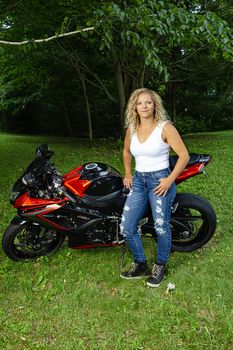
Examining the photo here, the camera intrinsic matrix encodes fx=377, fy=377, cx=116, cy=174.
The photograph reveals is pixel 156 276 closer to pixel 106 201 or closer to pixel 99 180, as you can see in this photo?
pixel 106 201

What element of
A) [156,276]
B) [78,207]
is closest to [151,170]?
[78,207]

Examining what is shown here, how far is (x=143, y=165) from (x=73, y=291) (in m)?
1.37

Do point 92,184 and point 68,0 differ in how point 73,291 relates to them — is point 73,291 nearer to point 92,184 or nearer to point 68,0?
point 92,184

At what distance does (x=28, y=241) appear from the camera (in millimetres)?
4090

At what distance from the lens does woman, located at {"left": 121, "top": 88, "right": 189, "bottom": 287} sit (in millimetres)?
3340

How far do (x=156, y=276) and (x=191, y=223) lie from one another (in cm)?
82

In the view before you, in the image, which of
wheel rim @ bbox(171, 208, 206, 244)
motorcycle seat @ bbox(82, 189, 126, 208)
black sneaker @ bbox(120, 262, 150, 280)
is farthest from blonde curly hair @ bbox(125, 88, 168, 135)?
black sneaker @ bbox(120, 262, 150, 280)

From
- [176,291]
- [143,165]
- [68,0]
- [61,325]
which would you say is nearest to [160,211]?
[143,165]

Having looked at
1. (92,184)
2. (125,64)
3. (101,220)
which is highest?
(125,64)

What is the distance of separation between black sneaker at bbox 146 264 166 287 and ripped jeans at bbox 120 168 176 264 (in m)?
0.06

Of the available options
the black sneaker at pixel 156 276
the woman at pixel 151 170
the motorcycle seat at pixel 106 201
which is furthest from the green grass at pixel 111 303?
the motorcycle seat at pixel 106 201

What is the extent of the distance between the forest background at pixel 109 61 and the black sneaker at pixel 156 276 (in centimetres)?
192

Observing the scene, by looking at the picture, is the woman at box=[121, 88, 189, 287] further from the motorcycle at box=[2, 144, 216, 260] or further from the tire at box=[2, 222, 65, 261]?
the tire at box=[2, 222, 65, 261]

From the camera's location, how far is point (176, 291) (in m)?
3.47
